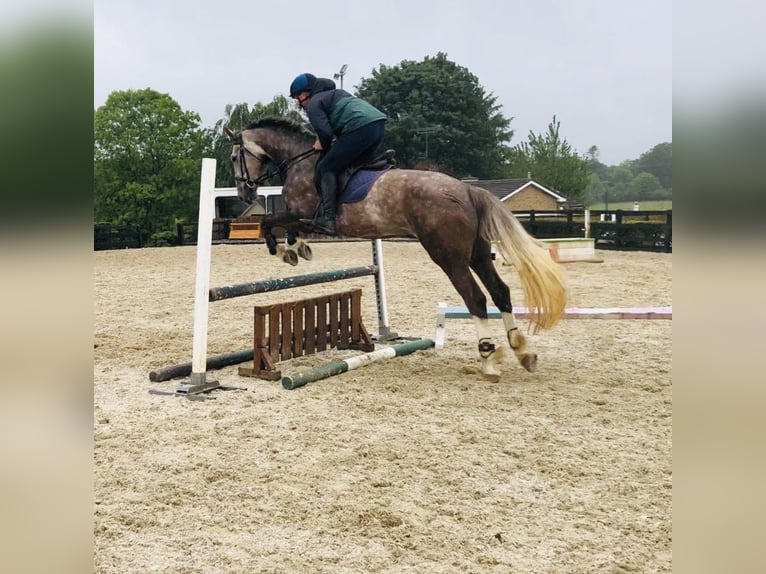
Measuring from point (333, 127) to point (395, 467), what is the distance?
2626 millimetres

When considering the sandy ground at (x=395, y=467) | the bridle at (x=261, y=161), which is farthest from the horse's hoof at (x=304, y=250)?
the sandy ground at (x=395, y=467)

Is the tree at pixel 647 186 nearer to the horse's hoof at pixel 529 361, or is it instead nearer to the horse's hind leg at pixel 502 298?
the horse's hind leg at pixel 502 298

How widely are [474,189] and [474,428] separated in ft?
6.05

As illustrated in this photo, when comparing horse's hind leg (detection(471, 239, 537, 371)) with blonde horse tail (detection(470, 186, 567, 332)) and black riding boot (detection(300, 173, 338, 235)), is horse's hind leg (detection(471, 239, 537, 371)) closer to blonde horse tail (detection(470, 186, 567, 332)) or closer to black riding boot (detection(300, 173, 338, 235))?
blonde horse tail (detection(470, 186, 567, 332))

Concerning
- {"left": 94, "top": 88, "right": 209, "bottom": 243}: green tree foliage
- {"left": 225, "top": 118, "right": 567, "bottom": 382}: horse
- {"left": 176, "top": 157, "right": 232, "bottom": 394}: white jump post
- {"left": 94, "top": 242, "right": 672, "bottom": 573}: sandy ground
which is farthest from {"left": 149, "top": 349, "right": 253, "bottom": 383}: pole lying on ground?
{"left": 94, "top": 88, "right": 209, "bottom": 243}: green tree foliage

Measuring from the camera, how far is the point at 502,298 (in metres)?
4.83

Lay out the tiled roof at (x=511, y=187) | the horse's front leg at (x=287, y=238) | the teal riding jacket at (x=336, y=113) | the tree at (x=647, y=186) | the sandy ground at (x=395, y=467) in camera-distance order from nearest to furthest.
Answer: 1. the tree at (x=647, y=186)
2. the sandy ground at (x=395, y=467)
3. the teal riding jacket at (x=336, y=113)
4. the horse's front leg at (x=287, y=238)
5. the tiled roof at (x=511, y=187)

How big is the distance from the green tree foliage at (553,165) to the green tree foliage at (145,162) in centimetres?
1815

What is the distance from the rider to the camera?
463cm

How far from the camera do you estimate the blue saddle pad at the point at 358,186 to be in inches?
185

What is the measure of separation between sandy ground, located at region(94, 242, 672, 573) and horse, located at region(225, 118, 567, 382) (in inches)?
20.9

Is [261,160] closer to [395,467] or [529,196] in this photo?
[395,467]

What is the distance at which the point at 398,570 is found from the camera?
211cm
